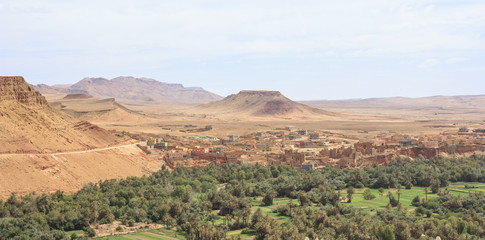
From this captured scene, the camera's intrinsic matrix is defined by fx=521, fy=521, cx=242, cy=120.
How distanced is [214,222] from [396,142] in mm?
52172

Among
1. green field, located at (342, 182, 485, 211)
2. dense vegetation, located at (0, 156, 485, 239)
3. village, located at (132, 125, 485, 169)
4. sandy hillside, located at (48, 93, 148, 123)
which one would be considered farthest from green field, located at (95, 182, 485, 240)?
sandy hillside, located at (48, 93, 148, 123)

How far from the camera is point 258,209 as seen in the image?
135 feet

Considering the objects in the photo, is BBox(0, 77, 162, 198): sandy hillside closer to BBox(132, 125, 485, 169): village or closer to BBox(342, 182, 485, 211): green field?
BBox(132, 125, 485, 169): village

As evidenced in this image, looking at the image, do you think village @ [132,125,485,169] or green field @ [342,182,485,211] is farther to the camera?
village @ [132,125,485,169]

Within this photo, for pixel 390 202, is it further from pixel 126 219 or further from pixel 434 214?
pixel 126 219

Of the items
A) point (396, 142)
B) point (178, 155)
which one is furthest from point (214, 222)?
point (396, 142)

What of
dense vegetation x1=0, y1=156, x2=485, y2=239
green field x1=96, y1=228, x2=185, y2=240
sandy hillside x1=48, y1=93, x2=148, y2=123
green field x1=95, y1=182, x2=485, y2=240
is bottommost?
green field x1=96, y1=228, x2=185, y2=240

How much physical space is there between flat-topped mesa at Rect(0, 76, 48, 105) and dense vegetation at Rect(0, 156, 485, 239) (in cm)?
1658

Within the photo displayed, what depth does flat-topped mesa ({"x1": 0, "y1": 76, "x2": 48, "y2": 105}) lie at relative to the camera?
59500mm

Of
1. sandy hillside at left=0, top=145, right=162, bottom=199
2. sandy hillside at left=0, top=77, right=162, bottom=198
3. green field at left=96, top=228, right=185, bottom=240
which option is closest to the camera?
green field at left=96, top=228, right=185, bottom=240

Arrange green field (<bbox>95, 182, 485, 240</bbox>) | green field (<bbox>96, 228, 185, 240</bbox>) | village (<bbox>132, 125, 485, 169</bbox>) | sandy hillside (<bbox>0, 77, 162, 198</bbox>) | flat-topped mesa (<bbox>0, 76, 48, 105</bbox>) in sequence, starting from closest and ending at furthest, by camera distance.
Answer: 1. green field (<bbox>96, 228, 185, 240</bbox>)
2. green field (<bbox>95, 182, 485, 240</bbox>)
3. sandy hillside (<bbox>0, 77, 162, 198</bbox>)
4. flat-topped mesa (<bbox>0, 76, 48, 105</bbox>)
5. village (<bbox>132, 125, 485, 169</bbox>)

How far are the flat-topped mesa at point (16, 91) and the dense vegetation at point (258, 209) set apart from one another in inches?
653

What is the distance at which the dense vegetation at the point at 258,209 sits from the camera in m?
35.3

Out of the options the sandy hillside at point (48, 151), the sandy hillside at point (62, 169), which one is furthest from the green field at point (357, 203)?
the sandy hillside at point (48, 151)
